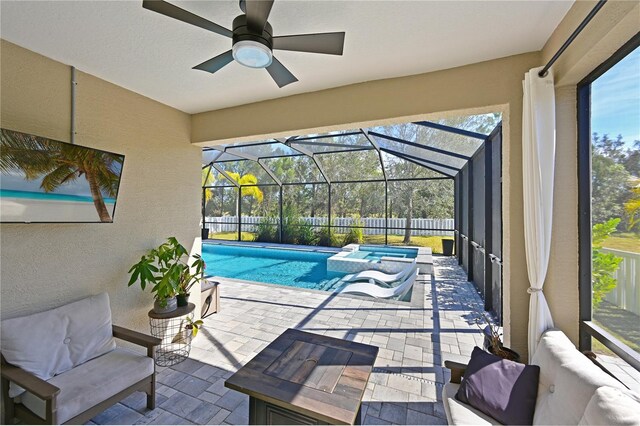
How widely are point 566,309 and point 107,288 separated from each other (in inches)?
174

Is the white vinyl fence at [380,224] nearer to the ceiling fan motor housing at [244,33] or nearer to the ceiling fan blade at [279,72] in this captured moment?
the ceiling fan blade at [279,72]

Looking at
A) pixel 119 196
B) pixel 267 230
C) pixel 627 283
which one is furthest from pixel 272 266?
pixel 627 283

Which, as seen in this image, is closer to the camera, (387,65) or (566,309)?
(566,309)

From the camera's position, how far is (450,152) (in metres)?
6.03

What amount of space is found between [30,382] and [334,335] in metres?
2.89

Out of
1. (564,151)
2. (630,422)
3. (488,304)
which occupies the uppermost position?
(564,151)

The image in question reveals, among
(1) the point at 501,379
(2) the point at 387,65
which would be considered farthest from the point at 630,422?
(2) the point at 387,65

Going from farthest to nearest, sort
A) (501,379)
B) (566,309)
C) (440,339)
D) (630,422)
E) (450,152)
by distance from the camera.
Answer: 1. (450,152)
2. (440,339)
3. (566,309)
4. (501,379)
5. (630,422)

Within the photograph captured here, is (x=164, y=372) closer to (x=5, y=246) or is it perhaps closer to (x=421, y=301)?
(x=5, y=246)

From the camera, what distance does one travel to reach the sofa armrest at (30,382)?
172 centimetres

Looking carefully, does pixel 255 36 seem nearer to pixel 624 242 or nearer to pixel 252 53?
pixel 252 53

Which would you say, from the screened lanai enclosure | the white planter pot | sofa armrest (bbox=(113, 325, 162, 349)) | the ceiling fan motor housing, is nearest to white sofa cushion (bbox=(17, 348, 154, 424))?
sofa armrest (bbox=(113, 325, 162, 349))

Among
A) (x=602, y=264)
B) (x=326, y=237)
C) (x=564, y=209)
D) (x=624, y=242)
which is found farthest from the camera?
(x=326, y=237)

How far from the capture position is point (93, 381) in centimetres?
209
